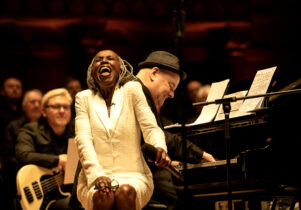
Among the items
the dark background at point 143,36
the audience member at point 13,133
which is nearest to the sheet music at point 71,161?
the audience member at point 13,133

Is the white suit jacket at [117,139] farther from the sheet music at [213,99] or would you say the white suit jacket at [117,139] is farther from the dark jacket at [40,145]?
the dark jacket at [40,145]

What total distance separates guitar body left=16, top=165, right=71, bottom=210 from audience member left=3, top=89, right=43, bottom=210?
0.54 meters

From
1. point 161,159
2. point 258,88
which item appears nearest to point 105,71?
point 161,159

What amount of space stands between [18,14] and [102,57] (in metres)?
3.45

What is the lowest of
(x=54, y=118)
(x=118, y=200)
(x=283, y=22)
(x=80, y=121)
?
(x=118, y=200)

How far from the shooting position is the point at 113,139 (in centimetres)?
312

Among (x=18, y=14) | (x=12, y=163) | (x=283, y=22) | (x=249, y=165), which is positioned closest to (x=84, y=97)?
(x=249, y=165)

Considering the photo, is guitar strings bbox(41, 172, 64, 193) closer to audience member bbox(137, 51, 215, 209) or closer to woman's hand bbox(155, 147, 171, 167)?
audience member bbox(137, 51, 215, 209)

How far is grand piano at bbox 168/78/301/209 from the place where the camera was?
3320 millimetres

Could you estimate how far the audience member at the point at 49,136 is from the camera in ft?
14.9

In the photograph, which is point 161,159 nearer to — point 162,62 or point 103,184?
point 103,184

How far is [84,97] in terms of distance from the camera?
10.8ft

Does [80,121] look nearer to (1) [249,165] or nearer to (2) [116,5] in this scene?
(1) [249,165]

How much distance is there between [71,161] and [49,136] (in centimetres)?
76
